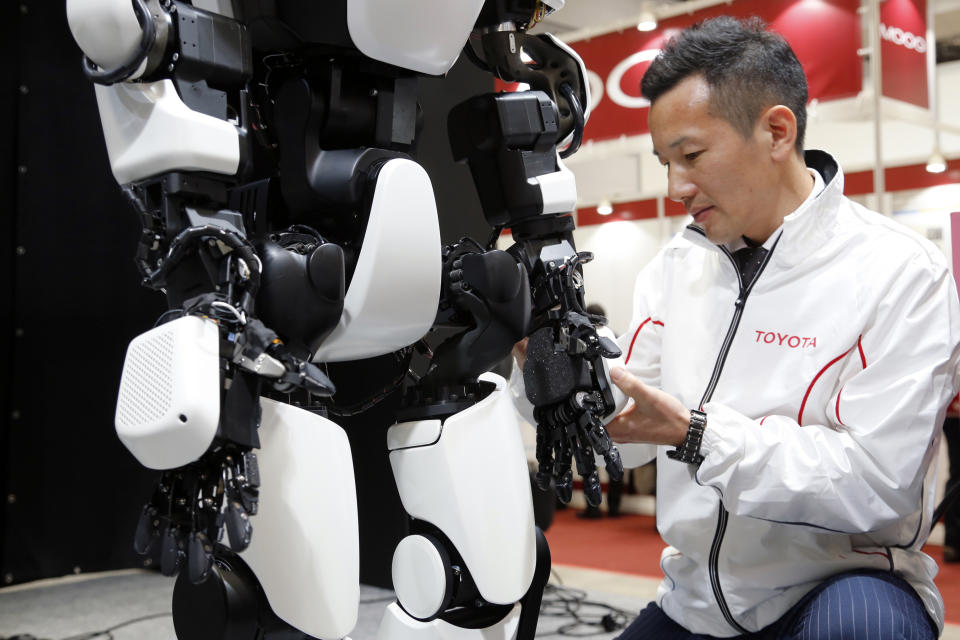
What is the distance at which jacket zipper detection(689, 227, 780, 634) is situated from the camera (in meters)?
1.55

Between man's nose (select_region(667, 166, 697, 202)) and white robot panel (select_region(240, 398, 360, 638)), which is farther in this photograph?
Answer: man's nose (select_region(667, 166, 697, 202))

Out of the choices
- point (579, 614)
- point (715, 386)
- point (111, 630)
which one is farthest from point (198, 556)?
point (579, 614)

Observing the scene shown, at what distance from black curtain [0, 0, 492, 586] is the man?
2.04m

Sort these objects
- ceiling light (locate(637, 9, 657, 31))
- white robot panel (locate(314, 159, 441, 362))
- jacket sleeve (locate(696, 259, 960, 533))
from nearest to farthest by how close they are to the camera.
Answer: white robot panel (locate(314, 159, 441, 362)) → jacket sleeve (locate(696, 259, 960, 533)) → ceiling light (locate(637, 9, 657, 31))

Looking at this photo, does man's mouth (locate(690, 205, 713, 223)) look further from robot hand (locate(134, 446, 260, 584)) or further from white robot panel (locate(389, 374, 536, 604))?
robot hand (locate(134, 446, 260, 584))

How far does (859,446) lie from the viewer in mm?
1437

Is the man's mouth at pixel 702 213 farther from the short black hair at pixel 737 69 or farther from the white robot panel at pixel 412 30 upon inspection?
the white robot panel at pixel 412 30

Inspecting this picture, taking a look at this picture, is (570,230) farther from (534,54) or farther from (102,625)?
(102,625)

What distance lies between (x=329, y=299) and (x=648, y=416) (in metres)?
0.58

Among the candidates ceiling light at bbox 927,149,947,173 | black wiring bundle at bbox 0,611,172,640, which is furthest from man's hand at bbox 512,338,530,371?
ceiling light at bbox 927,149,947,173

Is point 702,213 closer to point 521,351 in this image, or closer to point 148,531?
point 521,351

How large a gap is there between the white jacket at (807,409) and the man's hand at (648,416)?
0.05 meters

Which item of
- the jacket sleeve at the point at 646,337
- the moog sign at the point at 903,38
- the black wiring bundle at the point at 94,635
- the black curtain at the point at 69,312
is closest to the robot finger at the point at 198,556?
the jacket sleeve at the point at 646,337

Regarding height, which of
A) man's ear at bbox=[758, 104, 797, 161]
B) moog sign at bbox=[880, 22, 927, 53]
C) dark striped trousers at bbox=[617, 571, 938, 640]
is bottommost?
dark striped trousers at bbox=[617, 571, 938, 640]
